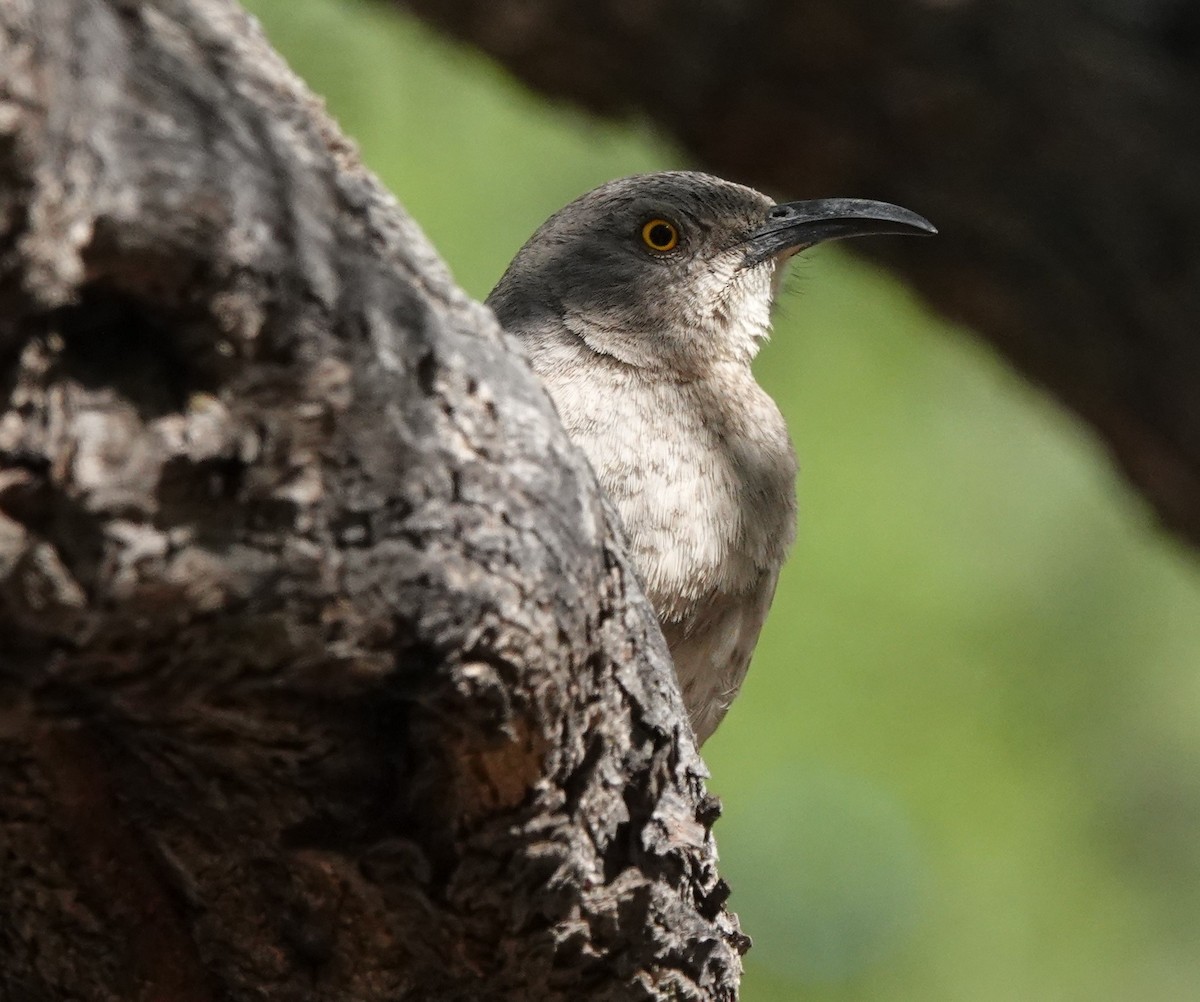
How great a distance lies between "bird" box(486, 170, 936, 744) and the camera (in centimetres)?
404

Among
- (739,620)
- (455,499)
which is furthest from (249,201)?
(739,620)

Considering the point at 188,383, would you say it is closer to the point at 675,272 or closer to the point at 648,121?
the point at 675,272

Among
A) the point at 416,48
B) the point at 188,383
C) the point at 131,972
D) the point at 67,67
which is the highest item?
the point at 416,48

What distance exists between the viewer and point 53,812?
7.95 ft

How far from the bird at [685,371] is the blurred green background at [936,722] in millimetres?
5715

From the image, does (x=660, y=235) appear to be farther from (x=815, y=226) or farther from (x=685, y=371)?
(x=685, y=371)

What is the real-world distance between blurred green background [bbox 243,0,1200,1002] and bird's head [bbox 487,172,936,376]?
5671mm

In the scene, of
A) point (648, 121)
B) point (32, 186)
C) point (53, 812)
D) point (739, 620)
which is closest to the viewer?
point (32, 186)

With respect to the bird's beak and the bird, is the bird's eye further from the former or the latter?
the bird's beak

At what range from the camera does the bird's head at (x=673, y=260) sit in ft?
15.7

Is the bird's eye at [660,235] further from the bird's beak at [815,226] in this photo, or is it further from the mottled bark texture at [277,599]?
the mottled bark texture at [277,599]

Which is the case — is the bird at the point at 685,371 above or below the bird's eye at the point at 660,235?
below

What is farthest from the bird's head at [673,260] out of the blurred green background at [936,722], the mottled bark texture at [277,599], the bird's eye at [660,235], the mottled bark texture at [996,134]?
the blurred green background at [936,722]

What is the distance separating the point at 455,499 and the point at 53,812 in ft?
2.49
